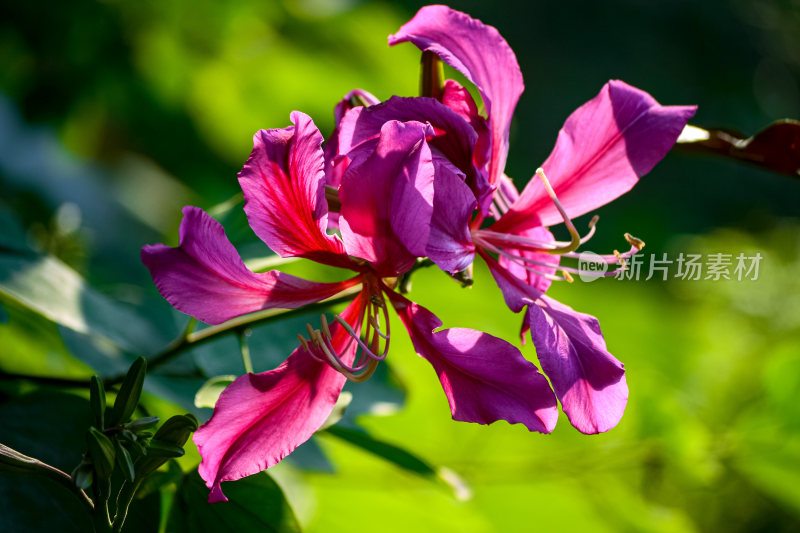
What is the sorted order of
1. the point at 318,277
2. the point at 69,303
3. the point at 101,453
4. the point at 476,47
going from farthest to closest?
the point at 318,277 → the point at 69,303 → the point at 476,47 → the point at 101,453

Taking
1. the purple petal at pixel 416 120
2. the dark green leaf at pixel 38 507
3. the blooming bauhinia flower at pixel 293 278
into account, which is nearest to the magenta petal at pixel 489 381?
the blooming bauhinia flower at pixel 293 278

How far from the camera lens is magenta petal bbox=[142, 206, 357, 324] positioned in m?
0.36

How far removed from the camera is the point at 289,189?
38 centimetres

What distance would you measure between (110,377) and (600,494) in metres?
0.74

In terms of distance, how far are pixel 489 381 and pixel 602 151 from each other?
0.18m

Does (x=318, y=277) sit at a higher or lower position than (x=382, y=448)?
lower

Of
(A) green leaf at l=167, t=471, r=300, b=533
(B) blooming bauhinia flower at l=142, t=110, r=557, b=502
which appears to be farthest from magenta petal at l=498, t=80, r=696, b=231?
(A) green leaf at l=167, t=471, r=300, b=533

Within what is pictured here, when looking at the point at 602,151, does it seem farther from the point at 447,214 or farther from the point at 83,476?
the point at 83,476

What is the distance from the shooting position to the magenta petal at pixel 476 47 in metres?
0.44

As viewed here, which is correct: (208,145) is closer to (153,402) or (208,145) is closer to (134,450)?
(153,402)

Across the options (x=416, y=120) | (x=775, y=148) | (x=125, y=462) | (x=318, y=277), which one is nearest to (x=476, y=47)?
(x=416, y=120)

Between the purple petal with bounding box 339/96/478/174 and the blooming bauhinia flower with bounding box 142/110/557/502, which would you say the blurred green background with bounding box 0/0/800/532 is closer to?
the blooming bauhinia flower with bounding box 142/110/557/502

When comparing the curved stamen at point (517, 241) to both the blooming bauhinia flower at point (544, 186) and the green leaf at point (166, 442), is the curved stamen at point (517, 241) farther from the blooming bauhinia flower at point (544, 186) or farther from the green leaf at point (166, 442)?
the green leaf at point (166, 442)

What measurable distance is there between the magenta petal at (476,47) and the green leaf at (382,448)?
21cm
